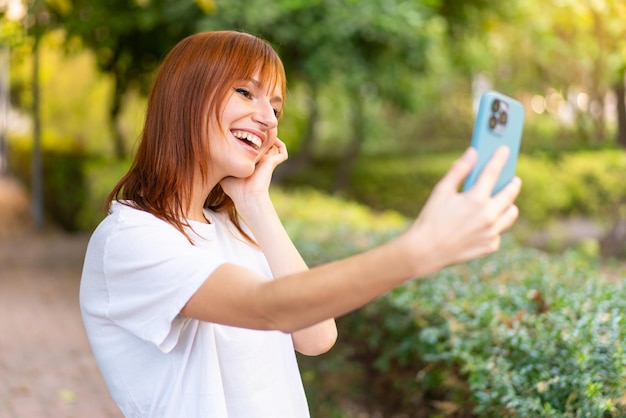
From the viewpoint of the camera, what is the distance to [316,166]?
63.2 ft

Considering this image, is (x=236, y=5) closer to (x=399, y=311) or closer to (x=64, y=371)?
(x=64, y=371)

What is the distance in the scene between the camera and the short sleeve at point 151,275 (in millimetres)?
1369

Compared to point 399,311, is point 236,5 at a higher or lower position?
higher

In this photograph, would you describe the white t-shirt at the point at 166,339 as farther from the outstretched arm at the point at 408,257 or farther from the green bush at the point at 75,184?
the green bush at the point at 75,184

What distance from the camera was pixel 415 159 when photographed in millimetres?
19047

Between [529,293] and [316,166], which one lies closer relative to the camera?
[529,293]

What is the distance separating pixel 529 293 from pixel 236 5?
5766mm

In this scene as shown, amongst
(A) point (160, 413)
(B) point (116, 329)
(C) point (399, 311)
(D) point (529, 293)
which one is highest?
(B) point (116, 329)

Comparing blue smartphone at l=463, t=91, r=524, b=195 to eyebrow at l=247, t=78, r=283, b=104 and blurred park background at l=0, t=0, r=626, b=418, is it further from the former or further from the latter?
blurred park background at l=0, t=0, r=626, b=418

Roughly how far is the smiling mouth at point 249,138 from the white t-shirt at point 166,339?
20 cm

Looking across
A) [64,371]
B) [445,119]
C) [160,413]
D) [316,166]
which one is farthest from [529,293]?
[445,119]

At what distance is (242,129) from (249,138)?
0.09ft

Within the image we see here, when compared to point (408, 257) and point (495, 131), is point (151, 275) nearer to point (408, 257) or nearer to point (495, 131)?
point (408, 257)

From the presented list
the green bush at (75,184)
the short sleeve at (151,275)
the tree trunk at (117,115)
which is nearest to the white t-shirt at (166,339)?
the short sleeve at (151,275)
